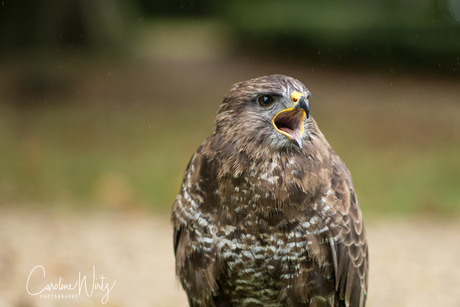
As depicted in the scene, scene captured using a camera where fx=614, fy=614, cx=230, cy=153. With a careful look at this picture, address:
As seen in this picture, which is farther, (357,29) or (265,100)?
(357,29)

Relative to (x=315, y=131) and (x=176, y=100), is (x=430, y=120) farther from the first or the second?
(x=315, y=131)

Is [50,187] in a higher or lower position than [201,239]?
higher

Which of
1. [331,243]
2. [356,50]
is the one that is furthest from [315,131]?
[356,50]

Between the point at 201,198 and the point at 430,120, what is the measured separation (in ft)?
30.2

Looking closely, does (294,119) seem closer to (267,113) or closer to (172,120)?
(267,113)

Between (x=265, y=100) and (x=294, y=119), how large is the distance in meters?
0.19

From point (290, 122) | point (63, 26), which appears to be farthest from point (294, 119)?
point (63, 26)

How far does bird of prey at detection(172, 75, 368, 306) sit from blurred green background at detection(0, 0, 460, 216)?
485 centimetres

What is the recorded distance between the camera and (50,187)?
8297 mm

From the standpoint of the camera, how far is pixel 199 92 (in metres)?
12.4

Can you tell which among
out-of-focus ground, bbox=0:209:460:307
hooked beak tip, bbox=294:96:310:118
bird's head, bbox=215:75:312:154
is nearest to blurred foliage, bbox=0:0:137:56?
out-of-focus ground, bbox=0:209:460:307

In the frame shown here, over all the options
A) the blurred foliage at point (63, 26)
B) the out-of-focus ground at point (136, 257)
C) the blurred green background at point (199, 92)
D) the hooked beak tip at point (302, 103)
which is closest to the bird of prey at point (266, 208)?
the hooked beak tip at point (302, 103)

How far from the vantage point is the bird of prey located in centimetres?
275

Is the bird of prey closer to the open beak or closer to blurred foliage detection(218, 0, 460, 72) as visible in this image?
the open beak
